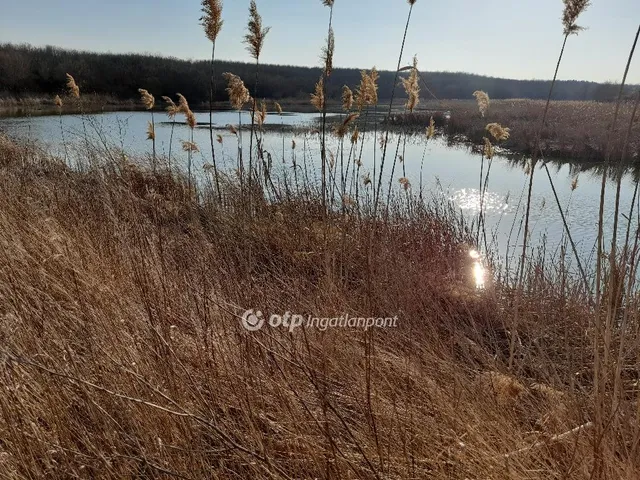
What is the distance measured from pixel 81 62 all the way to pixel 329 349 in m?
43.7

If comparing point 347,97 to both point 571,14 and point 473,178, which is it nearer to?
point 571,14

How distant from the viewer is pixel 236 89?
4070mm

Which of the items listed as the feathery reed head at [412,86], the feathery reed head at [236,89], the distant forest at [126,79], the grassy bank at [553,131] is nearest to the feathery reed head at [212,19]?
the feathery reed head at [236,89]

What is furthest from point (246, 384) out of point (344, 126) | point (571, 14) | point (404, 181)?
point (404, 181)

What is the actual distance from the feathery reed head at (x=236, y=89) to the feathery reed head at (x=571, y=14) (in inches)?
111

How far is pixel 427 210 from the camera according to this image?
18.0ft

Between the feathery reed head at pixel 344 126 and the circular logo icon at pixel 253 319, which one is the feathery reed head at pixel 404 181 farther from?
the circular logo icon at pixel 253 319

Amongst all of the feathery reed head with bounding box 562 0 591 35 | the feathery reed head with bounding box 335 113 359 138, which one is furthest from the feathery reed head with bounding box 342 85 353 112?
the feathery reed head with bounding box 562 0 591 35

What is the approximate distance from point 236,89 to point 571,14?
3.01 m

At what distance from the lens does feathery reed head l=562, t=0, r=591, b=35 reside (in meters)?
1.65

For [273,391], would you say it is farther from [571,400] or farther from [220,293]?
[571,400]

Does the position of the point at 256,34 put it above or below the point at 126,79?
below

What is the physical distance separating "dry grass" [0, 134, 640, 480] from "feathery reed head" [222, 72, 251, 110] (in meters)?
1.68

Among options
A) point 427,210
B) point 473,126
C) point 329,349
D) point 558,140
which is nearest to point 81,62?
point 473,126
